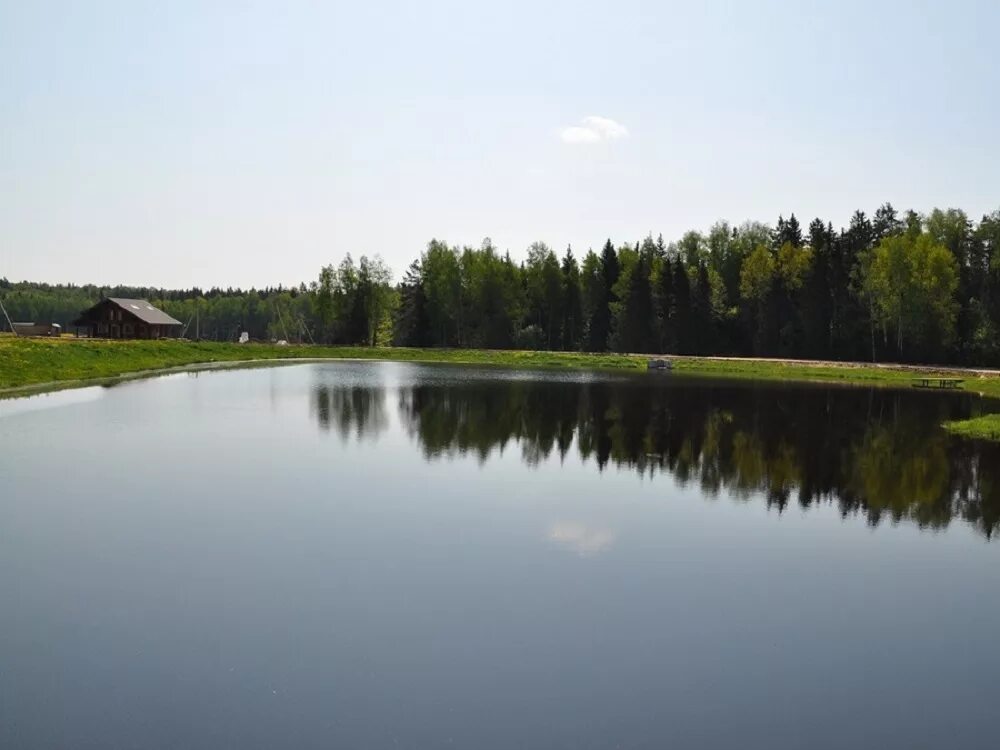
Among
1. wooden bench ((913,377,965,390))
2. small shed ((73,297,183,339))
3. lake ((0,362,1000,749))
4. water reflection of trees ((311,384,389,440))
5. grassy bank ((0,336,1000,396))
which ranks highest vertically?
small shed ((73,297,183,339))

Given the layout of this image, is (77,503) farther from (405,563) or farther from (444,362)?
(444,362)

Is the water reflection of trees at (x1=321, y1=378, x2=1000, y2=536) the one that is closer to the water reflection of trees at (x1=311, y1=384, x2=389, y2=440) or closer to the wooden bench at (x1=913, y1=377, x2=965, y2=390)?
the water reflection of trees at (x1=311, y1=384, x2=389, y2=440)

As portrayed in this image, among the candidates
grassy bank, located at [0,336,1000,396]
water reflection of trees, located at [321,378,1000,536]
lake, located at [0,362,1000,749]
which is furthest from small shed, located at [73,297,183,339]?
lake, located at [0,362,1000,749]

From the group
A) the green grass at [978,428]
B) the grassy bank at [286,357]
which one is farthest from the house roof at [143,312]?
the green grass at [978,428]

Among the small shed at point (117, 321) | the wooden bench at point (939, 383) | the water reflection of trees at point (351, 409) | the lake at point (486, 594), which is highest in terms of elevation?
the small shed at point (117, 321)

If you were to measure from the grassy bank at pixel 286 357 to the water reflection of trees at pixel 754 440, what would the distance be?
17602 millimetres

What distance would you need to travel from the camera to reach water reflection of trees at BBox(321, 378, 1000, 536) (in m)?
24.0

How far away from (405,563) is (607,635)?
4.68m

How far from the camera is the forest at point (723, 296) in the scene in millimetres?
82062

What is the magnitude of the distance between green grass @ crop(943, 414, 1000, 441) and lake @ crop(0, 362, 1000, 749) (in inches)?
236

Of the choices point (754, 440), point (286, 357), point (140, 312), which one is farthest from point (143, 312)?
point (754, 440)

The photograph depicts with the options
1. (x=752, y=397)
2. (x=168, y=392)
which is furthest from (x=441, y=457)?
(x=752, y=397)

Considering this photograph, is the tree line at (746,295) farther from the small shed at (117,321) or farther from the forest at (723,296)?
the small shed at (117,321)

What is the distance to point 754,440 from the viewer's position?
3350cm
